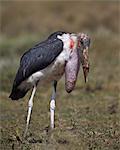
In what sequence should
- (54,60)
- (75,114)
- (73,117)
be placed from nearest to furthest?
(54,60) → (73,117) → (75,114)

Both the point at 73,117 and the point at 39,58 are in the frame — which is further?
the point at 73,117

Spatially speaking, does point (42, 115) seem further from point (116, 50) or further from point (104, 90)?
point (116, 50)

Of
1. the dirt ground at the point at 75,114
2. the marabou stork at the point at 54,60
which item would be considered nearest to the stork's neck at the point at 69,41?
the marabou stork at the point at 54,60

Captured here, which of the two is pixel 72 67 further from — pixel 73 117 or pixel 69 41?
pixel 73 117

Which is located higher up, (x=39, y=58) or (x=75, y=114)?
(x=39, y=58)

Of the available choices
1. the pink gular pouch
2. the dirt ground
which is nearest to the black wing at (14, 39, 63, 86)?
the pink gular pouch

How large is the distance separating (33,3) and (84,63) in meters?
25.9

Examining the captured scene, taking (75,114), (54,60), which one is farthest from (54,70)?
(75,114)

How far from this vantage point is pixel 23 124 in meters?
8.45

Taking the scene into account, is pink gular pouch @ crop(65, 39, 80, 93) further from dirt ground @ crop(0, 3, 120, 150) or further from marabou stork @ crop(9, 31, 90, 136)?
dirt ground @ crop(0, 3, 120, 150)

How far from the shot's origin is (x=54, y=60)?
7.12m

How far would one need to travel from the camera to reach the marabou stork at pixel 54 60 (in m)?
7.12

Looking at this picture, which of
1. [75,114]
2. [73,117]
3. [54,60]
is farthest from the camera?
[75,114]

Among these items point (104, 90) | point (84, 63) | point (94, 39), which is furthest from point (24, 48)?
point (84, 63)
